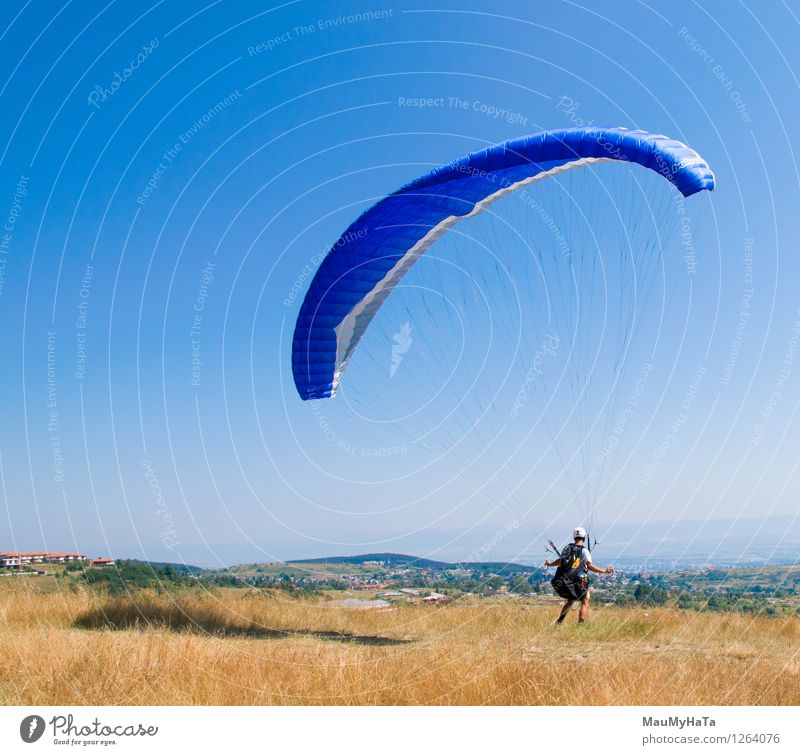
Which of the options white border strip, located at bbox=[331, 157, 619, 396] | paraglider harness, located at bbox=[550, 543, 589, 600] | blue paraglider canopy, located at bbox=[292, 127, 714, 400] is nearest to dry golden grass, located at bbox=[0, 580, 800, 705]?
paraglider harness, located at bbox=[550, 543, 589, 600]

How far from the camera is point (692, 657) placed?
32.2ft

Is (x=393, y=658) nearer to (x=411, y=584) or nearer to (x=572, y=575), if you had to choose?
(x=572, y=575)

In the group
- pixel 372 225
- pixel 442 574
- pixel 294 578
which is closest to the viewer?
pixel 372 225

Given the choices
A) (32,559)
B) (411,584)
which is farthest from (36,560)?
(411,584)

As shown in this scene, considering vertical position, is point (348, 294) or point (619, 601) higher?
point (348, 294)

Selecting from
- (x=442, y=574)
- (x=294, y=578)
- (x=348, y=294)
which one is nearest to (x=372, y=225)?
(x=348, y=294)

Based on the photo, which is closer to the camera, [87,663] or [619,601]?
[87,663]

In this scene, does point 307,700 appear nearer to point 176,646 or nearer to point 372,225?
point 176,646

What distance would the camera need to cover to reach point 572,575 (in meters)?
11.7

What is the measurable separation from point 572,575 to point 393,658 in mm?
3912

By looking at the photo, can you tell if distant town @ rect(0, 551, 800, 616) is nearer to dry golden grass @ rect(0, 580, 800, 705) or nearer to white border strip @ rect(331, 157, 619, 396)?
dry golden grass @ rect(0, 580, 800, 705)

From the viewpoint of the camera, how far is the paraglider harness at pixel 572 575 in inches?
460

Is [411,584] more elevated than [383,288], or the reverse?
[383,288]
